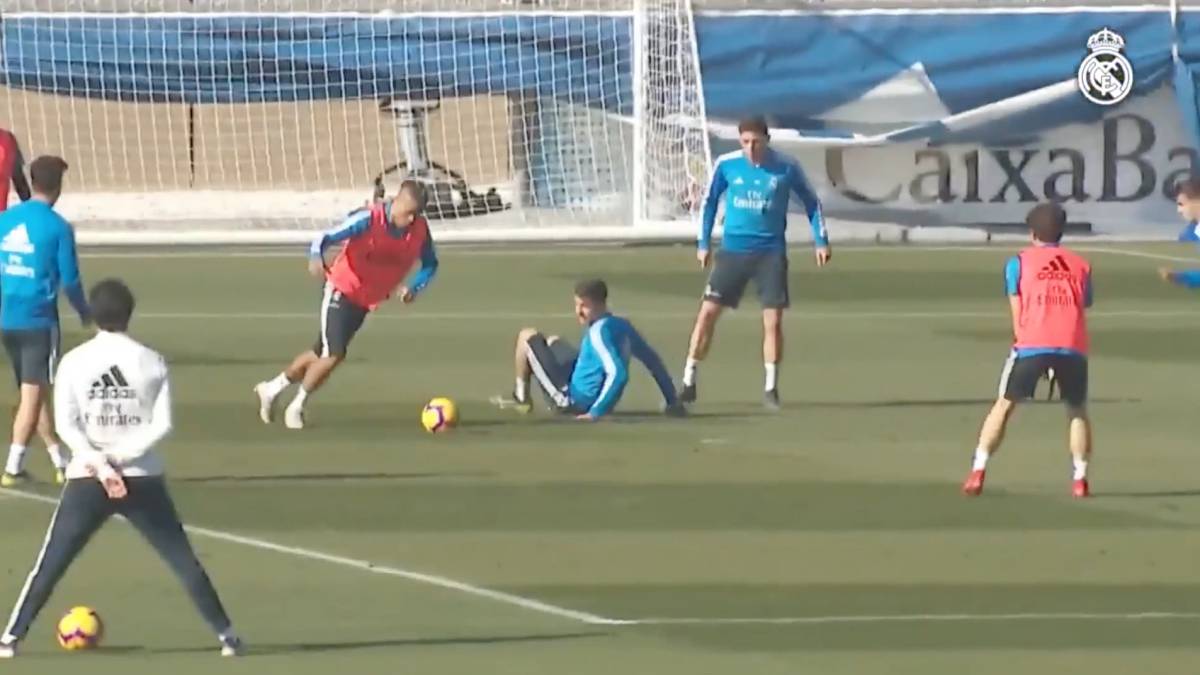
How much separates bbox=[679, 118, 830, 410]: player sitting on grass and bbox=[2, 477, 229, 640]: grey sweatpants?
8.05m

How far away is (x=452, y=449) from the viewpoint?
53.4 feet

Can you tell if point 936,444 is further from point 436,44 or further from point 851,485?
point 436,44

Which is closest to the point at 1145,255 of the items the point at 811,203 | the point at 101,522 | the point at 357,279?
the point at 811,203

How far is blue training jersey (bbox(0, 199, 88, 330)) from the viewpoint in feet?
46.8

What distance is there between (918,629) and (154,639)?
126 inches

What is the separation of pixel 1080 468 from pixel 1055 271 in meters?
1.09

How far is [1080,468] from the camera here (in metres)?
14.6

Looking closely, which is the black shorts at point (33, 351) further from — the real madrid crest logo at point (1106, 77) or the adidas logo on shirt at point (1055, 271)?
the real madrid crest logo at point (1106, 77)

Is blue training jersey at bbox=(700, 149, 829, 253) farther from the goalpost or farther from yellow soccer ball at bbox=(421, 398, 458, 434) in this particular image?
the goalpost

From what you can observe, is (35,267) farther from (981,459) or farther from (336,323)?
(981,459)

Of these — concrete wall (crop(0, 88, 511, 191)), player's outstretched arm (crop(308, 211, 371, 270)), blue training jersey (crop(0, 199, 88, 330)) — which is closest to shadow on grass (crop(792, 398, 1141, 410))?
player's outstretched arm (crop(308, 211, 371, 270))

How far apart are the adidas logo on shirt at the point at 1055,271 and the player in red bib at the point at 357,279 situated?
441 cm

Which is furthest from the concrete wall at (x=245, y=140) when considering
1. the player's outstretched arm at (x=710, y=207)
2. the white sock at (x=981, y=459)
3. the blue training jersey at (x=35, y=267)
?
the white sock at (x=981, y=459)

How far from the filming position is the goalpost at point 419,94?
2898cm
